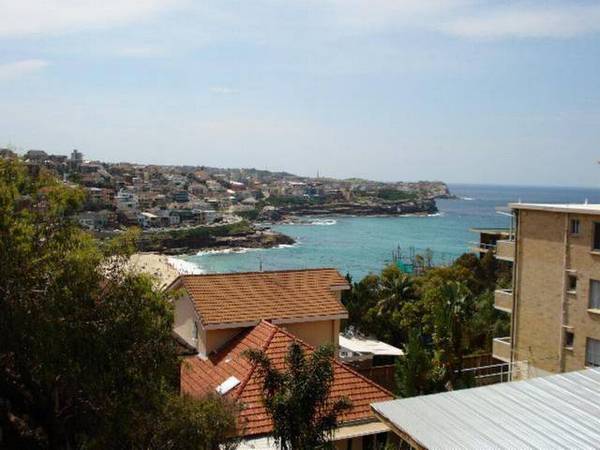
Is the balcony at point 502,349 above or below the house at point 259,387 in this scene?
below

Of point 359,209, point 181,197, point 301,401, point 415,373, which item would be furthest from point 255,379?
point 359,209

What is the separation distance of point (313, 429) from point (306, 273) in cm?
1181

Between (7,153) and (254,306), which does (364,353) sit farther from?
(7,153)

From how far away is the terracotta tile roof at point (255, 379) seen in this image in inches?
533

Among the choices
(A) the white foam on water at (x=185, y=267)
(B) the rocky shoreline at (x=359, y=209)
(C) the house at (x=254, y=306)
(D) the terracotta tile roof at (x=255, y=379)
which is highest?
(C) the house at (x=254, y=306)

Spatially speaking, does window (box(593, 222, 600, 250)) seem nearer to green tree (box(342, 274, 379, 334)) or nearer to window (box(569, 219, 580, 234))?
window (box(569, 219, 580, 234))

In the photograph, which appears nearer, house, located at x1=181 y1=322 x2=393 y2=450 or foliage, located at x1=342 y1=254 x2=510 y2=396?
house, located at x1=181 y1=322 x2=393 y2=450

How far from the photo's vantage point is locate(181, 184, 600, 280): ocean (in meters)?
88.6

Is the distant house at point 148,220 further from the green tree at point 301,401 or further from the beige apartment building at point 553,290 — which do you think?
the green tree at point 301,401

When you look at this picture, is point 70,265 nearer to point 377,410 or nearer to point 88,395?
point 88,395

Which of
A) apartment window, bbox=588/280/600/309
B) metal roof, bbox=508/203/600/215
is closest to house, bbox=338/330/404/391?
apartment window, bbox=588/280/600/309

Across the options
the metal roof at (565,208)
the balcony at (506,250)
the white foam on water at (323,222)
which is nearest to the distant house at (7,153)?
the metal roof at (565,208)

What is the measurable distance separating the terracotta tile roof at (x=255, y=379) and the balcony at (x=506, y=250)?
955cm

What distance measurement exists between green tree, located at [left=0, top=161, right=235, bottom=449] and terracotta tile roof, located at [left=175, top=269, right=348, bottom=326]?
8.03 m
